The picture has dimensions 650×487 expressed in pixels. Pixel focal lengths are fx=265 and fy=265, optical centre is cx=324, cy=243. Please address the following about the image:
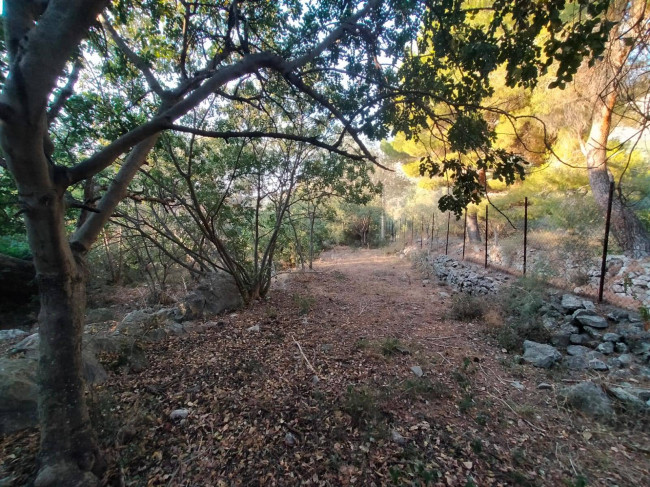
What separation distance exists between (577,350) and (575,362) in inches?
12.2

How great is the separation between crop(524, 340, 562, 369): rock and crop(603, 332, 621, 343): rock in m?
0.67

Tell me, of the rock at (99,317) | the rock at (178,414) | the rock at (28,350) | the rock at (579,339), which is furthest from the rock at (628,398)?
the rock at (99,317)

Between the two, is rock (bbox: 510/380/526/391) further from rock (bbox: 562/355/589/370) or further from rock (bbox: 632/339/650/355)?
rock (bbox: 632/339/650/355)

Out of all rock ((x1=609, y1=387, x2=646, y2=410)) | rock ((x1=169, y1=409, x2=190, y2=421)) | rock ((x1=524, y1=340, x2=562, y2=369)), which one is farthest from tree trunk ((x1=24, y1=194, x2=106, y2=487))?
rock ((x1=524, y1=340, x2=562, y2=369))

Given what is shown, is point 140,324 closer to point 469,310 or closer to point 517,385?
point 517,385

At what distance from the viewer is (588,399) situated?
2412 mm

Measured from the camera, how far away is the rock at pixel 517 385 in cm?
275

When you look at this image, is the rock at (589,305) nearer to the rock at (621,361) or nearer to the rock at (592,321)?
the rock at (592,321)

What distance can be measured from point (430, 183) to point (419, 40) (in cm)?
842

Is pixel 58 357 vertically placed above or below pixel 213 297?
above

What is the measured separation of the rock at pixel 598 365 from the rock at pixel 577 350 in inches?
8.6

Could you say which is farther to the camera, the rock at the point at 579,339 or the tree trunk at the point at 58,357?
the rock at the point at 579,339

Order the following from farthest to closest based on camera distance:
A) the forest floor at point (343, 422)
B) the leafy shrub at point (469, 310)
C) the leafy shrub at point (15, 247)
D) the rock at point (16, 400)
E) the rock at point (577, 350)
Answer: the leafy shrub at point (15, 247), the leafy shrub at point (469, 310), the rock at point (577, 350), the rock at point (16, 400), the forest floor at point (343, 422)

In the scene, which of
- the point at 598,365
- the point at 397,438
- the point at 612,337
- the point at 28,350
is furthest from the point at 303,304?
the point at 612,337
